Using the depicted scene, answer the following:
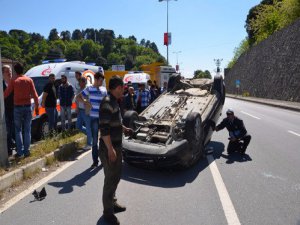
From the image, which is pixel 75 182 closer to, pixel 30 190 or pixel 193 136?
pixel 30 190

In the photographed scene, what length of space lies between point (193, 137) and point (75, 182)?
249 centimetres

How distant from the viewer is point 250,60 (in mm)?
51156

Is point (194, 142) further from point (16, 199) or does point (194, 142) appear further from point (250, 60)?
point (250, 60)

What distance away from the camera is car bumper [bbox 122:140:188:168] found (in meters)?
6.43

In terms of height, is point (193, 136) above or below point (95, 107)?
below

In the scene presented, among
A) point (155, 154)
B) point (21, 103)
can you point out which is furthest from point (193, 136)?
point (21, 103)

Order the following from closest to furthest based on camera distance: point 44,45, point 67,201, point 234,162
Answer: point 67,201 < point 234,162 < point 44,45

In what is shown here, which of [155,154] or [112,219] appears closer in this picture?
[112,219]

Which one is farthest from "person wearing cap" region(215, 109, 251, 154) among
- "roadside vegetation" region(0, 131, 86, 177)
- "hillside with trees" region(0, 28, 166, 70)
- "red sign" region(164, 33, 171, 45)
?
"hillside with trees" region(0, 28, 166, 70)

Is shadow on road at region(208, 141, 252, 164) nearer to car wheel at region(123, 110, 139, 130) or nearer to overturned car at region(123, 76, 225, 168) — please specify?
overturned car at region(123, 76, 225, 168)

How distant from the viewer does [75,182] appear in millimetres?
6195

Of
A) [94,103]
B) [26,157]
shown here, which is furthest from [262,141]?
[26,157]

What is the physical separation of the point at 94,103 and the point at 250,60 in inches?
1860

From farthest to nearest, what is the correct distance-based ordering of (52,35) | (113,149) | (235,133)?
(52,35) → (235,133) → (113,149)
